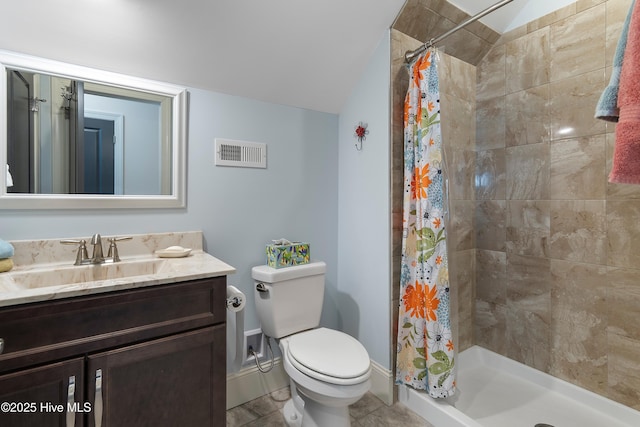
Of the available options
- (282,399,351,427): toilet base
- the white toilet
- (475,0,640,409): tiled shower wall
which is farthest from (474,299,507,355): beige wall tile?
(282,399,351,427): toilet base

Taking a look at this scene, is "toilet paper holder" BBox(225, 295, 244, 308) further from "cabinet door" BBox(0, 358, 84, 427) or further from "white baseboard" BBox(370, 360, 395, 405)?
"white baseboard" BBox(370, 360, 395, 405)

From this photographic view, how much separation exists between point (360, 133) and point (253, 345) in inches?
56.2

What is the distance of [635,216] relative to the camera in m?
1.50

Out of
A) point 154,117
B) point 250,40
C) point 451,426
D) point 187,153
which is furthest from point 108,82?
point 451,426

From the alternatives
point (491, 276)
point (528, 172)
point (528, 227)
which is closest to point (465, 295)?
point (491, 276)

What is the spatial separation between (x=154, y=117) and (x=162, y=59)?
0.92 feet

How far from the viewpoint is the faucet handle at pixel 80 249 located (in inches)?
51.7

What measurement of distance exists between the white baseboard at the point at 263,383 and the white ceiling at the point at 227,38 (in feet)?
5.29

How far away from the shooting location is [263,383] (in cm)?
182

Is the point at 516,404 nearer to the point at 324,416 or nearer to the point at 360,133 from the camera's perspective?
the point at 324,416

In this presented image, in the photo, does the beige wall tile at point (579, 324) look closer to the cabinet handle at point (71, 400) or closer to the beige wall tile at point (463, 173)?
the beige wall tile at point (463, 173)

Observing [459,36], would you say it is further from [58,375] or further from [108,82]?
[58,375]

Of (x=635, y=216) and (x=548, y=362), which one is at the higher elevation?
(x=635, y=216)

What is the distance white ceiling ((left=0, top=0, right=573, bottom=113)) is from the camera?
1.27 m
